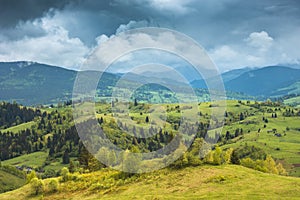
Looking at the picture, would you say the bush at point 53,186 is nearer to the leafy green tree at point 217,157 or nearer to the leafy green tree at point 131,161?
the leafy green tree at point 131,161

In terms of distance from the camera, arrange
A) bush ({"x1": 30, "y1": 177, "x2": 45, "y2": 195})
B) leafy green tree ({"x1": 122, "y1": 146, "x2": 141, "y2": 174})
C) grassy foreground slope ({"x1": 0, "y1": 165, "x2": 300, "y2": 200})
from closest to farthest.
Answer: grassy foreground slope ({"x1": 0, "y1": 165, "x2": 300, "y2": 200}) → leafy green tree ({"x1": 122, "y1": 146, "x2": 141, "y2": 174}) → bush ({"x1": 30, "y1": 177, "x2": 45, "y2": 195})

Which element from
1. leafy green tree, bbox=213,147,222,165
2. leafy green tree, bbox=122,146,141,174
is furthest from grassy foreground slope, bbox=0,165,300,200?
leafy green tree, bbox=122,146,141,174

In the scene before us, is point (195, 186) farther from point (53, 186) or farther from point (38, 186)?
point (38, 186)

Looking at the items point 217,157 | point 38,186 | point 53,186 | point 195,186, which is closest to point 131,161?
point 217,157

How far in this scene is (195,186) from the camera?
64312 mm

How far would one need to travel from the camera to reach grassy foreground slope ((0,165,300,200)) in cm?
5694

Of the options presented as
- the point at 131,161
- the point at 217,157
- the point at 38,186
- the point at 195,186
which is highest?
the point at 217,157

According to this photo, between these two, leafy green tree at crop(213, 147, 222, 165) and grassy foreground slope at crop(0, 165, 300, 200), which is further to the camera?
leafy green tree at crop(213, 147, 222, 165)

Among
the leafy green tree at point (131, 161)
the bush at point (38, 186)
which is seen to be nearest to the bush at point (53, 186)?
the bush at point (38, 186)

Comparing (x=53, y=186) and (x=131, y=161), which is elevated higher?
(x=131, y=161)

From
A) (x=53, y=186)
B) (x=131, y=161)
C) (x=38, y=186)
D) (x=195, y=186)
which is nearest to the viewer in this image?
(x=195, y=186)

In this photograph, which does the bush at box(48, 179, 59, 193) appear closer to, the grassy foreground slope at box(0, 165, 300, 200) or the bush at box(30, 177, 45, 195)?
the grassy foreground slope at box(0, 165, 300, 200)

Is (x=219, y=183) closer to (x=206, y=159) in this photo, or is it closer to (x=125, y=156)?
(x=206, y=159)

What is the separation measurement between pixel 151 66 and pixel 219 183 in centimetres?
2670
